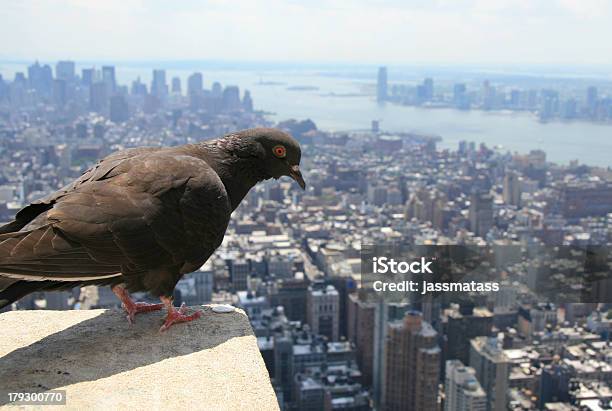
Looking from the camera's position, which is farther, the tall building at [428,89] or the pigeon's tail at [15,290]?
the tall building at [428,89]

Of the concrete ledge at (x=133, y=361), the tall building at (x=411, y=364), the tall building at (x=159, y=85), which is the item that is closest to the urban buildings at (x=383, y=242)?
the tall building at (x=411, y=364)

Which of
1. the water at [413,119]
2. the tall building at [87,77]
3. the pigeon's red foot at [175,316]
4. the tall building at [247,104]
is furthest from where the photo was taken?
the tall building at [87,77]

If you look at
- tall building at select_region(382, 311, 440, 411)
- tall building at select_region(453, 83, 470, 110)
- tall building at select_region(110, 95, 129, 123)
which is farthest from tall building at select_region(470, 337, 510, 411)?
tall building at select_region(453, 83, 470, 110)

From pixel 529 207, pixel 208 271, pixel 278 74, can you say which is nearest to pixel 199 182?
pixel 208 271

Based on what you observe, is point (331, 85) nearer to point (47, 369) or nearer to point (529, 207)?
point (529, 207)

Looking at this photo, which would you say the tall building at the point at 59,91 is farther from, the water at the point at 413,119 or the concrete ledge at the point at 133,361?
the concrete ledge at the point at 133,361
